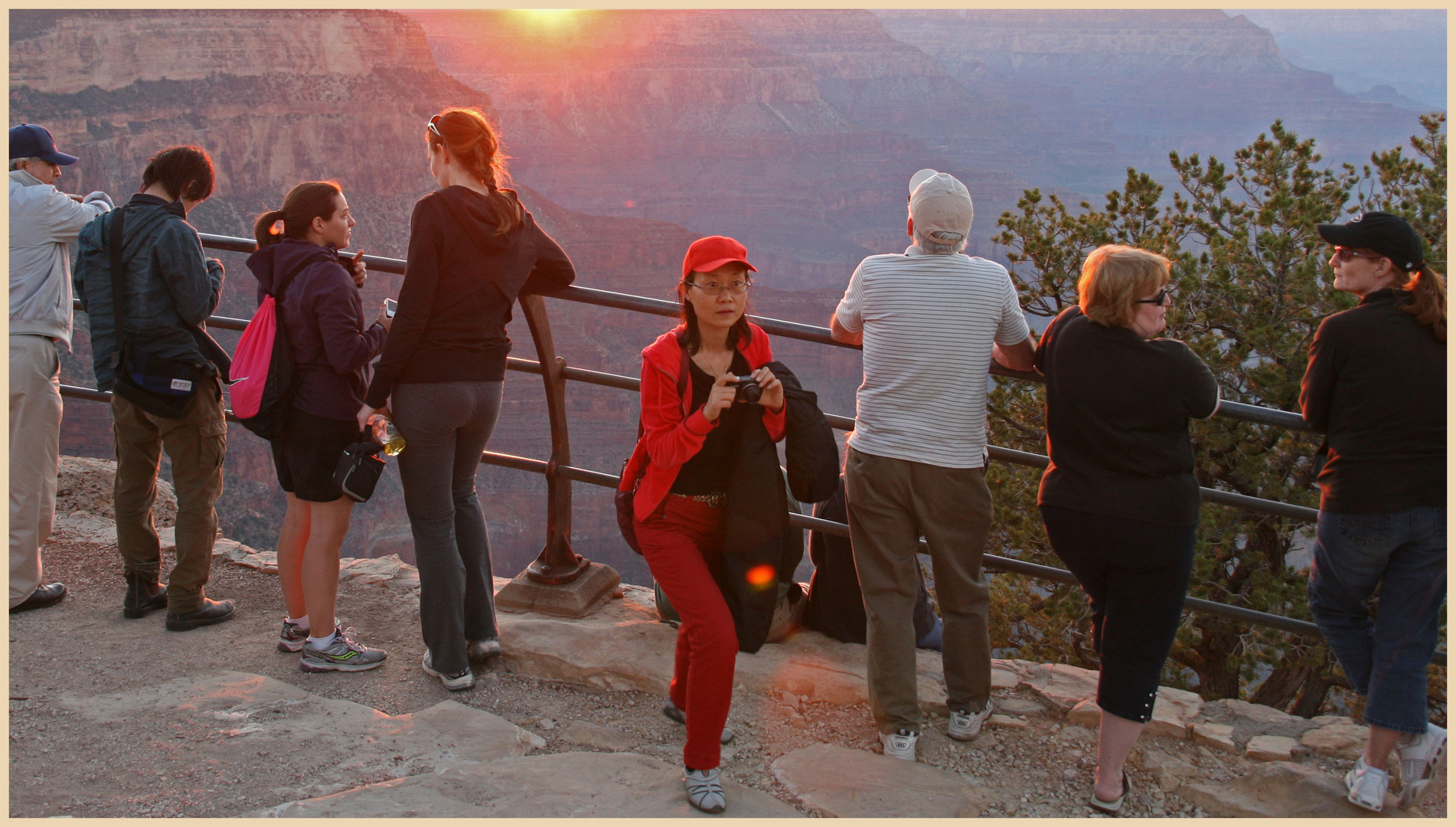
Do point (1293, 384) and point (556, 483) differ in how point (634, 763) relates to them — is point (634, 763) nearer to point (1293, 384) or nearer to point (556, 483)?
point (556, 483)

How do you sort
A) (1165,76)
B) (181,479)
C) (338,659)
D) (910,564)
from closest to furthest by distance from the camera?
1. (910,564)
2. (338,659)
3. (181,479)
4. (1165,76)

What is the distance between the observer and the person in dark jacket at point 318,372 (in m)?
2.93

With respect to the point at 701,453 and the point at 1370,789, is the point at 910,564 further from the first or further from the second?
the point at 1370,789

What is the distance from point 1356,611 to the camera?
249 centimetres

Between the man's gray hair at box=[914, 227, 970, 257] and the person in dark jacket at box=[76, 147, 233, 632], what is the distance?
7.16ft

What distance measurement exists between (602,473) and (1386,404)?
2.15m

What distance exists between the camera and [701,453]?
242 centimetres

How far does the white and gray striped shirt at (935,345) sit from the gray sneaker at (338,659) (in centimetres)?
169

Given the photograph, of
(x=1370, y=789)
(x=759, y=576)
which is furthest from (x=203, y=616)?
(x=1370, y=789)

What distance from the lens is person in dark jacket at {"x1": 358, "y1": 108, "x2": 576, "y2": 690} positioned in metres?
2.74

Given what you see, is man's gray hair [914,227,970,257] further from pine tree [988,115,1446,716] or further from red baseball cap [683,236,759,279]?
pine tree [988,115,1446,716]

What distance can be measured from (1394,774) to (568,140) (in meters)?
107

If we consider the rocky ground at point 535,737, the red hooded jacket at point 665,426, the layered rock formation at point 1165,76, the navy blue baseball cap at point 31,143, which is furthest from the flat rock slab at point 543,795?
the layered rock formation at point 1165,76

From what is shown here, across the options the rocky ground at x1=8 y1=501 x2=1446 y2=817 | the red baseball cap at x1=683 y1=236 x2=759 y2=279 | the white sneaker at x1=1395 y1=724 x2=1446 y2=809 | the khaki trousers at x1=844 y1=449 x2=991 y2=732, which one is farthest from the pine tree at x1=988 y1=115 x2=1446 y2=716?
the red baseball cap at x1=683 y1=236 x2=759 y2=279
